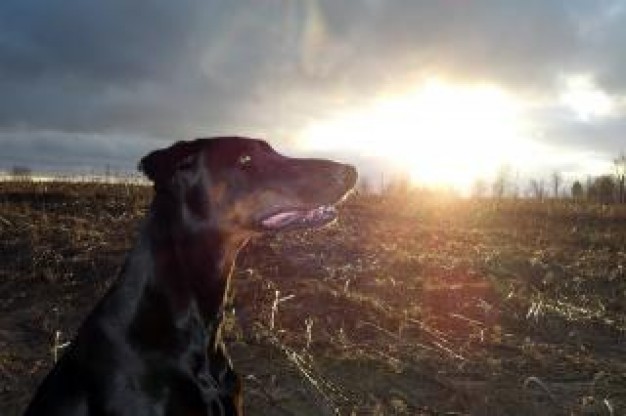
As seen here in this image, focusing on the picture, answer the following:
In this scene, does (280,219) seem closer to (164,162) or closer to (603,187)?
(164,162)

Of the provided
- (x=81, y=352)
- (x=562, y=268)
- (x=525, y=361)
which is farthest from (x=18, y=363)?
(x=562, y=268)

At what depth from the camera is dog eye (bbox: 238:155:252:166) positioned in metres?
5.63

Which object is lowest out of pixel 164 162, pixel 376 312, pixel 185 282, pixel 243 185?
pixel 376 312

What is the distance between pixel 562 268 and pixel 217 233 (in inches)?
265

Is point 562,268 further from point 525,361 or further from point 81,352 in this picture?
point 81,352

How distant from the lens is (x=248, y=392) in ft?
24.8

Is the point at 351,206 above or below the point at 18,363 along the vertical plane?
above

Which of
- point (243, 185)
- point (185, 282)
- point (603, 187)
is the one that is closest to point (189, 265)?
point (185, 282)

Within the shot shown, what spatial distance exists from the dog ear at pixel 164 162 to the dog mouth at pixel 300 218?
1.79ft

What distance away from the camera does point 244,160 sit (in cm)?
564

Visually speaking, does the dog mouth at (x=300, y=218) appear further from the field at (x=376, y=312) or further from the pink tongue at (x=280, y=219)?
the field at (x=376, y=312)

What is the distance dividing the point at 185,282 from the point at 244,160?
2.44 ft

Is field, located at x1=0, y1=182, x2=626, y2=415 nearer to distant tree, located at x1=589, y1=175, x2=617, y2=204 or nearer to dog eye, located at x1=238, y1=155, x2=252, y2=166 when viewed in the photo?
dog eye, located at x1=238, y1=155, x2=252, y2=166

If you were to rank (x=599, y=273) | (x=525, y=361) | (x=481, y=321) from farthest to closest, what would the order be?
1. (x=599, y=273)
2. (x=481, y=321)
3. (x=525, y=361)
